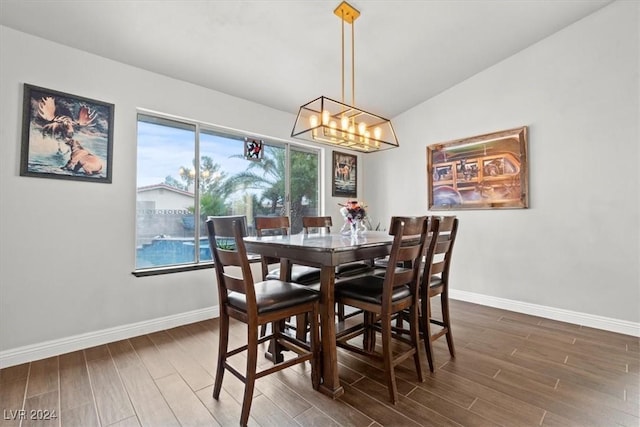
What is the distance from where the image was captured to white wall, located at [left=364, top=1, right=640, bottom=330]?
274 centimetres

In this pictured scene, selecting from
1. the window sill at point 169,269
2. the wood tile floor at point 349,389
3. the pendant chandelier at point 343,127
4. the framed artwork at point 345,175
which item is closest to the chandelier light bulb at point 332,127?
the pendant chandelier at point 343,127

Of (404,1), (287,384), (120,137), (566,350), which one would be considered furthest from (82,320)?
(566,350)

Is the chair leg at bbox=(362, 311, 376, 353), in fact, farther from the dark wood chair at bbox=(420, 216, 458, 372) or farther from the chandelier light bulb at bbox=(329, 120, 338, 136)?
the chandelier light bulb at bbox=(329, 120, 338, 136)

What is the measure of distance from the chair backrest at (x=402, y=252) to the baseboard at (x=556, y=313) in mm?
2199

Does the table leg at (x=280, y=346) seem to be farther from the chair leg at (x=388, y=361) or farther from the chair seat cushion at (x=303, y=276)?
the chair leg at (x=388, y=361)

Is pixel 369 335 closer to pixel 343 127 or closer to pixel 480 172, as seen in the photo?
pixel 343 127

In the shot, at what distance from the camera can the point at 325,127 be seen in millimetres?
2385

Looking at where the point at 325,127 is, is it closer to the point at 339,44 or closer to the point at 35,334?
the point at 339,44

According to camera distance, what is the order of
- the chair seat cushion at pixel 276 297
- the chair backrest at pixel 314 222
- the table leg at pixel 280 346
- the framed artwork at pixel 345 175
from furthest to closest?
the framed artwork at pixel 345 175
the chair backrest at pixel 314 222
the table leg at pixel 280 346
the chair seat cushion at pixel 276 297

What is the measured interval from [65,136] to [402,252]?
8.85ft

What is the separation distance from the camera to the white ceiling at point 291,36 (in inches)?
87.4

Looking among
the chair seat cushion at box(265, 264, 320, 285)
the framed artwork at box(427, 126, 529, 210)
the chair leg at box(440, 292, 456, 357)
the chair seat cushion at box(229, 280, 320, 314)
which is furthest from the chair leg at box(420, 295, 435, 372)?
the framed artwork at box(427, 126, 529, 210)

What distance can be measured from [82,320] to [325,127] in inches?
98.1

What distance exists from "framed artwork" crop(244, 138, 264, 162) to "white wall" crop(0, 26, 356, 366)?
0.83 meters
